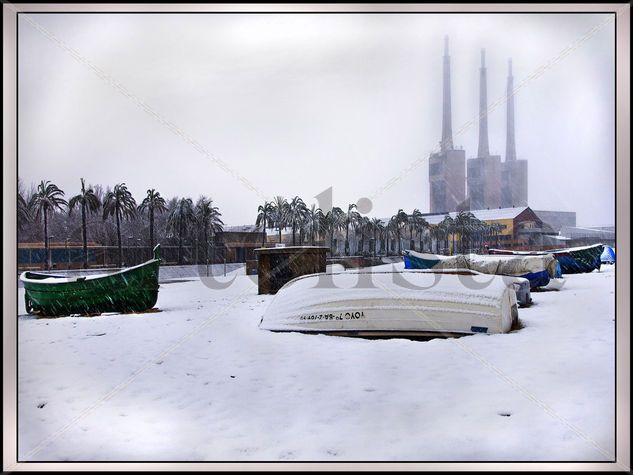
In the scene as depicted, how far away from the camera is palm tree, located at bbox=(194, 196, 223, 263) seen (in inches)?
245

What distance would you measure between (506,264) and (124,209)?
734cm

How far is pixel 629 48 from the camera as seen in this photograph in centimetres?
248

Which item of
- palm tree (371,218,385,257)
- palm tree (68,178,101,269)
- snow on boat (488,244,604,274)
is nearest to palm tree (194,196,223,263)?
palm tree (68,178,101,269)

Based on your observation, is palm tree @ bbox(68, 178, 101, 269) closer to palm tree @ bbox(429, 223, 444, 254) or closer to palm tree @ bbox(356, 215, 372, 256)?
palm tree @ bbox(356, 215, 372, 256)

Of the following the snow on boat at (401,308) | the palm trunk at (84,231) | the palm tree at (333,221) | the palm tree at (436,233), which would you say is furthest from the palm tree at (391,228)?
the palm trunk at (84,231)

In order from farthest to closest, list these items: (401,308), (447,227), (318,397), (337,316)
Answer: (447,227) → (337,316) → (401,308) → (318,397)

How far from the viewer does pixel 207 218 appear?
677 centimetres

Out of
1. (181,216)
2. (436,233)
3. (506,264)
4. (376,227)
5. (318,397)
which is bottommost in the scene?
(318,397)

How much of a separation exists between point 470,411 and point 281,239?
570 cm

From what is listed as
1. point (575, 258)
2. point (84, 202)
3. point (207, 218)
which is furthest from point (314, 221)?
point (575, 258)

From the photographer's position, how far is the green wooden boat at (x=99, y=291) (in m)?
5.79

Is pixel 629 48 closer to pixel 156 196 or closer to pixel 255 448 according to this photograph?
pixel 255 448

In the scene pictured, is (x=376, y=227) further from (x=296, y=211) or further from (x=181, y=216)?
(x=181, y=216)

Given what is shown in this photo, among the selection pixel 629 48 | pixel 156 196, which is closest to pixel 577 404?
pixel 629 48
